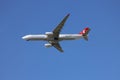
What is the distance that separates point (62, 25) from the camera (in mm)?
198875

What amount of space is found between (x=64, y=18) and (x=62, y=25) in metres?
5.24

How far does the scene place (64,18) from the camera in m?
194
